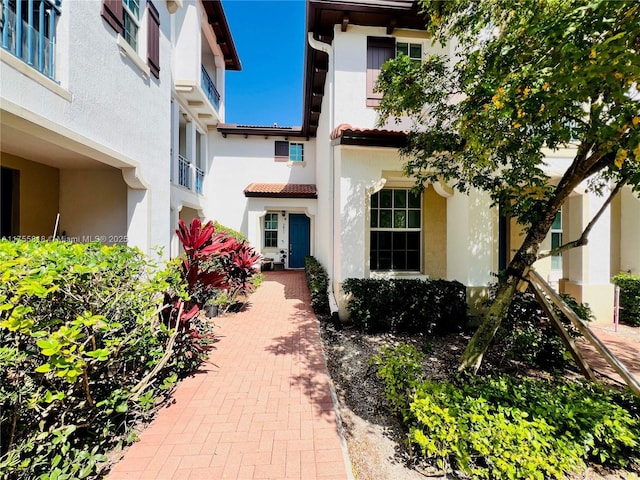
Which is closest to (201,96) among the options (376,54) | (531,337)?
(376,54)

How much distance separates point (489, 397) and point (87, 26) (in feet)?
27.8

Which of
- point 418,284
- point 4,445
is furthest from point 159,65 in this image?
point 418,284

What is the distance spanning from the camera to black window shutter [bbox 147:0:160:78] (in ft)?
21.4

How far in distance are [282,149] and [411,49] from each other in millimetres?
8986

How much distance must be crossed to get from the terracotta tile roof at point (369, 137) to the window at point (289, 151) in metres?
9.26

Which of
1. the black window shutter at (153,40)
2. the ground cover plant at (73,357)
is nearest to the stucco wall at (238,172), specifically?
the black window shutter at (153,40)

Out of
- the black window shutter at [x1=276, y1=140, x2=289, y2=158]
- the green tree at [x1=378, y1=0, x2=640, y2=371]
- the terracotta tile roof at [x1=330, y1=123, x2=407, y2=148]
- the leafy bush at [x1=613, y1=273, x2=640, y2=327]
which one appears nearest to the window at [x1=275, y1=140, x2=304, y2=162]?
the black window shutter at [x1=276, y1=140, x2=289, y2=158]

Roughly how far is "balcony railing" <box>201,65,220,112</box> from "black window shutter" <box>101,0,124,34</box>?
564 cm

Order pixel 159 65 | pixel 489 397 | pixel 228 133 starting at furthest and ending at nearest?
pixel 228 133
pixel 159 65
pixel 489 397

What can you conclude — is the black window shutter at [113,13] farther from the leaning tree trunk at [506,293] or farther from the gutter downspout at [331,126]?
the leaning tree trunk at [506,293]

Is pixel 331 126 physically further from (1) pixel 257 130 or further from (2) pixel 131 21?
(1) pixel 257 130

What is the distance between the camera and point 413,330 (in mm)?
6090

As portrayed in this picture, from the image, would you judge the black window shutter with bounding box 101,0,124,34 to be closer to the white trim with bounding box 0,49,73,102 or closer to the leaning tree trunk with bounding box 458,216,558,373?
the white trim with bounding box 0,49,73,102

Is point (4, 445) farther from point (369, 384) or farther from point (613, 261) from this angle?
point (613, 261)
